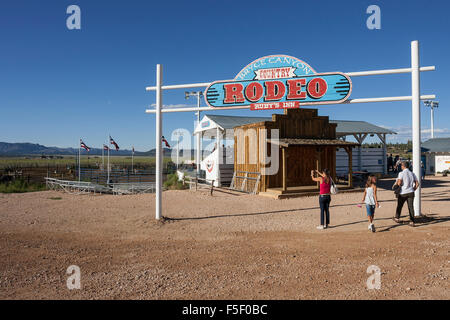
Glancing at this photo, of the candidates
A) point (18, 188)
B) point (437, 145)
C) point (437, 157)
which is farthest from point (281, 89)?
point (437, 145)

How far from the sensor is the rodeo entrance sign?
29.4 feet

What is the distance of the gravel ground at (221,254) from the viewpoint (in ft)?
14.9

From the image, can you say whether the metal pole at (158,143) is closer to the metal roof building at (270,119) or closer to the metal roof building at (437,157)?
the metal roof building at (270,119)

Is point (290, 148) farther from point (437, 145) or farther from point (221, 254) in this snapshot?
point (437, 145)

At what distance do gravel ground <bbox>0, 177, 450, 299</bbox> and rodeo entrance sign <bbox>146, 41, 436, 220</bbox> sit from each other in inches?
66.9

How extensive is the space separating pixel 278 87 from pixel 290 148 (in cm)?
756

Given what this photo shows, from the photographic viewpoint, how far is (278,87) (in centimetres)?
984

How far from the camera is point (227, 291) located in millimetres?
4484

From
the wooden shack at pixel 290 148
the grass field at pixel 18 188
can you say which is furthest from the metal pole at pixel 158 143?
the grass field at pixel 18 188

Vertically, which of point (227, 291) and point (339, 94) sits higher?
point (339, 94)

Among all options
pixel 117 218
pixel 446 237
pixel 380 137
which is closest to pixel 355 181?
pixel 380 137

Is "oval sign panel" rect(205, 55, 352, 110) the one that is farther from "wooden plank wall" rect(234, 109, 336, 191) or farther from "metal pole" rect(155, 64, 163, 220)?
"wooden plank wall" rect(234, 109, 336, 191)

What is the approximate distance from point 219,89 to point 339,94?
3.71 metres

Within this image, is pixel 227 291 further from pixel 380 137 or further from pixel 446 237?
pixel 380 137
